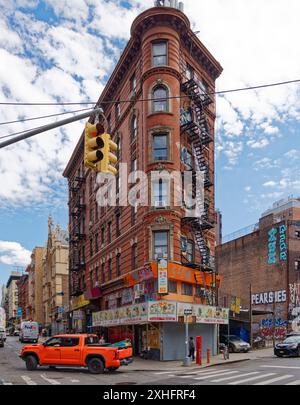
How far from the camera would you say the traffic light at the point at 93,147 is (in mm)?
11273

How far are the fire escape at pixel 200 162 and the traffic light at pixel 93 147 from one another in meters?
22.1

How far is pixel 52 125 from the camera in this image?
11828 millimetres

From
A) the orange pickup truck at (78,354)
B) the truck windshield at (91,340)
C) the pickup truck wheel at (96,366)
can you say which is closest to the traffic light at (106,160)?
the orange pickup truck at (78,354)

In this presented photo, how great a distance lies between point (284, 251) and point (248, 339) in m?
14.6

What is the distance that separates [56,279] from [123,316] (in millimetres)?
51791

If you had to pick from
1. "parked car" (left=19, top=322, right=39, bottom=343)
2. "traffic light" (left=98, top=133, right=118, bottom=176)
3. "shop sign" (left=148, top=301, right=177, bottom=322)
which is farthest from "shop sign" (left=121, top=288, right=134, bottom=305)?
"traffic light" (left=98, top=133, right=118, bottom=176)

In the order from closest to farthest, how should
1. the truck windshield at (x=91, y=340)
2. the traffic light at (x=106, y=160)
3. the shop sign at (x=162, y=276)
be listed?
the traffic light at (x=106, y=160)
the truck windshield at (x=91, y=340)
the shop sign at (x=162, y=276)

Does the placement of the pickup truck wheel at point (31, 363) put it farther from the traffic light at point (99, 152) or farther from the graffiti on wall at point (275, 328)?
the graffiti on wall at point (275, 328)

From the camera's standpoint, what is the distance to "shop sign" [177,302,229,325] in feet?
98.5

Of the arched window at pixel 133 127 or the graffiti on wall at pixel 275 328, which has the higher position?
the arched window at pixel 133 127

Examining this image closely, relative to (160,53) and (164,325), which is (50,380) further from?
(160,53)

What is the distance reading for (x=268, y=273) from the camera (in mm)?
59000

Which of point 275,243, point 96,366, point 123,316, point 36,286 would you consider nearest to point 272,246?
point 275,243
